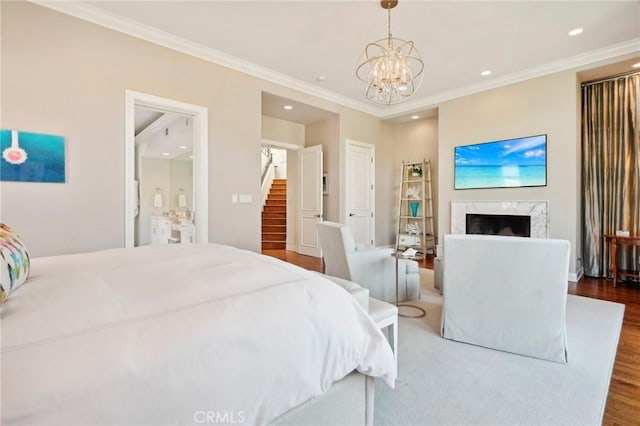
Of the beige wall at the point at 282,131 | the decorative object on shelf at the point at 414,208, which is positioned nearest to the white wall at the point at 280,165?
the beige wall at the point at 282,131

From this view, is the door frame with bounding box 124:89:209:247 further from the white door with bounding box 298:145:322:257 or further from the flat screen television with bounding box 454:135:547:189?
the flat screen television with bounding box 454:135:547:189

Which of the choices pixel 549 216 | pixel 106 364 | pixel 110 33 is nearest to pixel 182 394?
pixel 106 364

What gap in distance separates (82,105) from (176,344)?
127 inches

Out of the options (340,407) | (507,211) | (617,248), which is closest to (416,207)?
(507,211)

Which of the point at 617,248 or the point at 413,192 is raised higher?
the point at 413,192

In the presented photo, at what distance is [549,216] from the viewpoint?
4.30 m

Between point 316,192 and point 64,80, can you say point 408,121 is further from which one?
point 64,80

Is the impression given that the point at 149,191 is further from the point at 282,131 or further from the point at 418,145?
the point at 418,145

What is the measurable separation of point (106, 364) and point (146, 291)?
37cm

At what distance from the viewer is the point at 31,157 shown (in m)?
2.71

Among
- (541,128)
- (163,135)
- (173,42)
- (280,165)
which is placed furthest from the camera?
(280,165)

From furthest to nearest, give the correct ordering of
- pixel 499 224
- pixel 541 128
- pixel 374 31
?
pixel 499 224 < pixel 541 128 < pixel 374 31

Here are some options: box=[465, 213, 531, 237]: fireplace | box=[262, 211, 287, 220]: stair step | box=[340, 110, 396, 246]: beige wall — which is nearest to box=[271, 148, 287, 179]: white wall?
box=[262, 211, 287, 220]: stair step

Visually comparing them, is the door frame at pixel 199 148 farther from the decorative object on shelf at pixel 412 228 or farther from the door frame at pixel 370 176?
the decorative object on shelf at pixel 412 228
